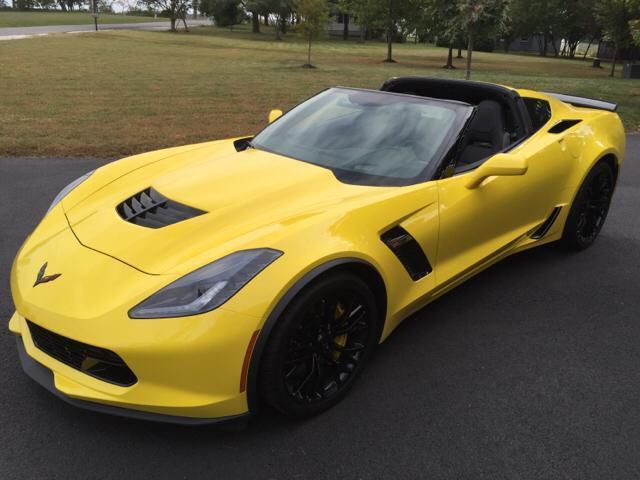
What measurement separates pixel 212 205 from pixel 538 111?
2.75 meters

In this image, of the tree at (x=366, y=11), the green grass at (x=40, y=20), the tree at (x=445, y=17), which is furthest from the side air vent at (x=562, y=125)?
the green grass at (x=40, y=20)

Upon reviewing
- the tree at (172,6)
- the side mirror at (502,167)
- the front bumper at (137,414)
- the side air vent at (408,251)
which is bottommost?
the front bumper at (137,414)

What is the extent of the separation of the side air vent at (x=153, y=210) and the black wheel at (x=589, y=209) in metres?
2.82

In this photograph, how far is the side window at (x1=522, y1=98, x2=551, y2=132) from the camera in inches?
156

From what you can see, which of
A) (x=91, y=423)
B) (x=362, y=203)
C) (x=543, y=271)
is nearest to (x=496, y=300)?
(x=543, y=271)

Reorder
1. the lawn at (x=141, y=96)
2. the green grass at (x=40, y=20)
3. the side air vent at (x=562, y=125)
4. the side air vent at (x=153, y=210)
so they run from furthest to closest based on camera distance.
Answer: the green grass at (x=40, y=20) → the lawn at (x=141, y=96) → the side air vent at (x=562, y=125) → the side air vent at (x=153, y=210)

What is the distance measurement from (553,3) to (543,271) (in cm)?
5455

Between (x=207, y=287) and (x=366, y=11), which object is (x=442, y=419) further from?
(x=366, y=11)

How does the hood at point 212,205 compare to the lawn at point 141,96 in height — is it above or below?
above

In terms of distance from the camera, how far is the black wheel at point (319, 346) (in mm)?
2135

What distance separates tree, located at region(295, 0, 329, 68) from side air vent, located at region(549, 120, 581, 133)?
21.4m

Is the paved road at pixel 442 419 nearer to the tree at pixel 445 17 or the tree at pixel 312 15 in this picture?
the tree at pixel 445 17

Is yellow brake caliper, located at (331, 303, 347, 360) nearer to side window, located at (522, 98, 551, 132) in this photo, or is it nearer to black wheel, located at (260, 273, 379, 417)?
black wheel, located at (260, 273, 379, 417)

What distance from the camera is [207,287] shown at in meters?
2.07
